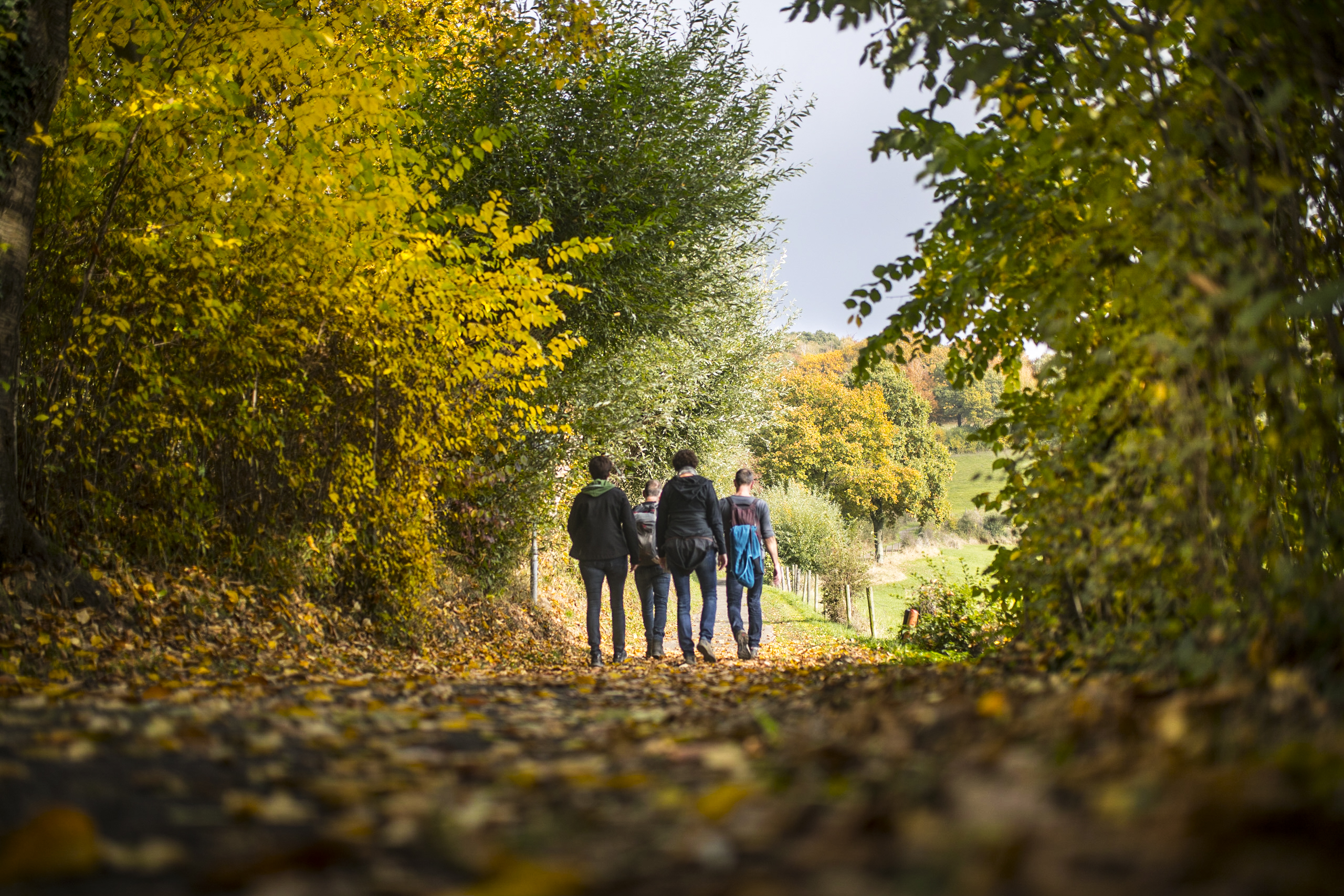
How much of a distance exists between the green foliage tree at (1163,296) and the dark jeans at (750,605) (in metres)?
4.39

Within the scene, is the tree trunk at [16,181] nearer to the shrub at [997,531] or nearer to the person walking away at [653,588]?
the person walking away at [653,588]

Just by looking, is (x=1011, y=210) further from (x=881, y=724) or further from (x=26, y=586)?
(x=26, y=586)

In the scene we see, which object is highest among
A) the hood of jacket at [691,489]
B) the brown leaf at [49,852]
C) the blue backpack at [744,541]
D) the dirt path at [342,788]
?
the hood of jacket at [691,489]

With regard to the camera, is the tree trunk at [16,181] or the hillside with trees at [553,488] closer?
the hillside with trees at [553,488]

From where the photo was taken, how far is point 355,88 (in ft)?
23.7

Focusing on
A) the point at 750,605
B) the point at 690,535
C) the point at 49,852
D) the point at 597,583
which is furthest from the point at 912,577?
the point at 49,852

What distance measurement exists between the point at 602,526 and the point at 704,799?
7.04 metres

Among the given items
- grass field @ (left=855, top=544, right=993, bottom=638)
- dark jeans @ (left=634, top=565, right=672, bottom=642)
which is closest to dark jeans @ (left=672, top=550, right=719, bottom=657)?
dark jeans @ (left=634, top=565, right=672, bottom=642)

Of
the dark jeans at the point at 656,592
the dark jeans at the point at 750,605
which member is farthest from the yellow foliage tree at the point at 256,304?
the dark jeans at the point at 750,605

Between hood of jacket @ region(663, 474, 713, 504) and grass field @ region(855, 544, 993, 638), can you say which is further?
grass field @ region(855, 544, 993, 638)

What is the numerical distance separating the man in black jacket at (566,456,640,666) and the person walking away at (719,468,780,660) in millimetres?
1162

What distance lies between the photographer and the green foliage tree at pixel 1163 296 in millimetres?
2941

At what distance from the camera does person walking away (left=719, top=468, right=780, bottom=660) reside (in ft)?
31.3

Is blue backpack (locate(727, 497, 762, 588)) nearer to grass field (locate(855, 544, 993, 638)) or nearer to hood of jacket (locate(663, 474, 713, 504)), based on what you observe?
hood of jacket (locate(663, 474, 713, 504))
